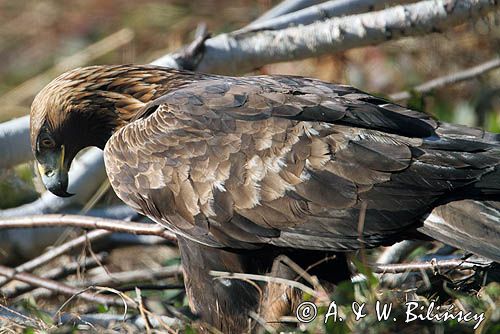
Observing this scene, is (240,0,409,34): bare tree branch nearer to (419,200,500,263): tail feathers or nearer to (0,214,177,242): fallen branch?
(0,214,177,242): fallen branch

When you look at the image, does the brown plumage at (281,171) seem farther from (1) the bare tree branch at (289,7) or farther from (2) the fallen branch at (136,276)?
(1) the bare tree branch at (289,7)

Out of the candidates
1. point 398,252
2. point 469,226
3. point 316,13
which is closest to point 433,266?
point 469,226

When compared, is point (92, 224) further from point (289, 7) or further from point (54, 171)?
point (289, 7)

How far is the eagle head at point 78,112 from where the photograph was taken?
5.23m

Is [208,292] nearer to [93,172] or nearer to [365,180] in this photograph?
[365,180]

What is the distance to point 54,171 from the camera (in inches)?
206

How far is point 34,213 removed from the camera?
20.3 feet

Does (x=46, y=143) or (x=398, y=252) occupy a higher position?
(x=46, y=143)

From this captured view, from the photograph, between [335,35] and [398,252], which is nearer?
[398,252]

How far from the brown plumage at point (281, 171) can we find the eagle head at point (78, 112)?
9.7 inches

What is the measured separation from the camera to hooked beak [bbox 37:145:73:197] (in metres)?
5.20

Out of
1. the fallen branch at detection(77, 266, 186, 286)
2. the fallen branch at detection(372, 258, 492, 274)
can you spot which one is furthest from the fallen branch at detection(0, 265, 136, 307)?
the fallen branch at detection(372, 258, 492, 274)

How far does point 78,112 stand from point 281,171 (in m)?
1.22

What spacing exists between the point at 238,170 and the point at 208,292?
593mm
